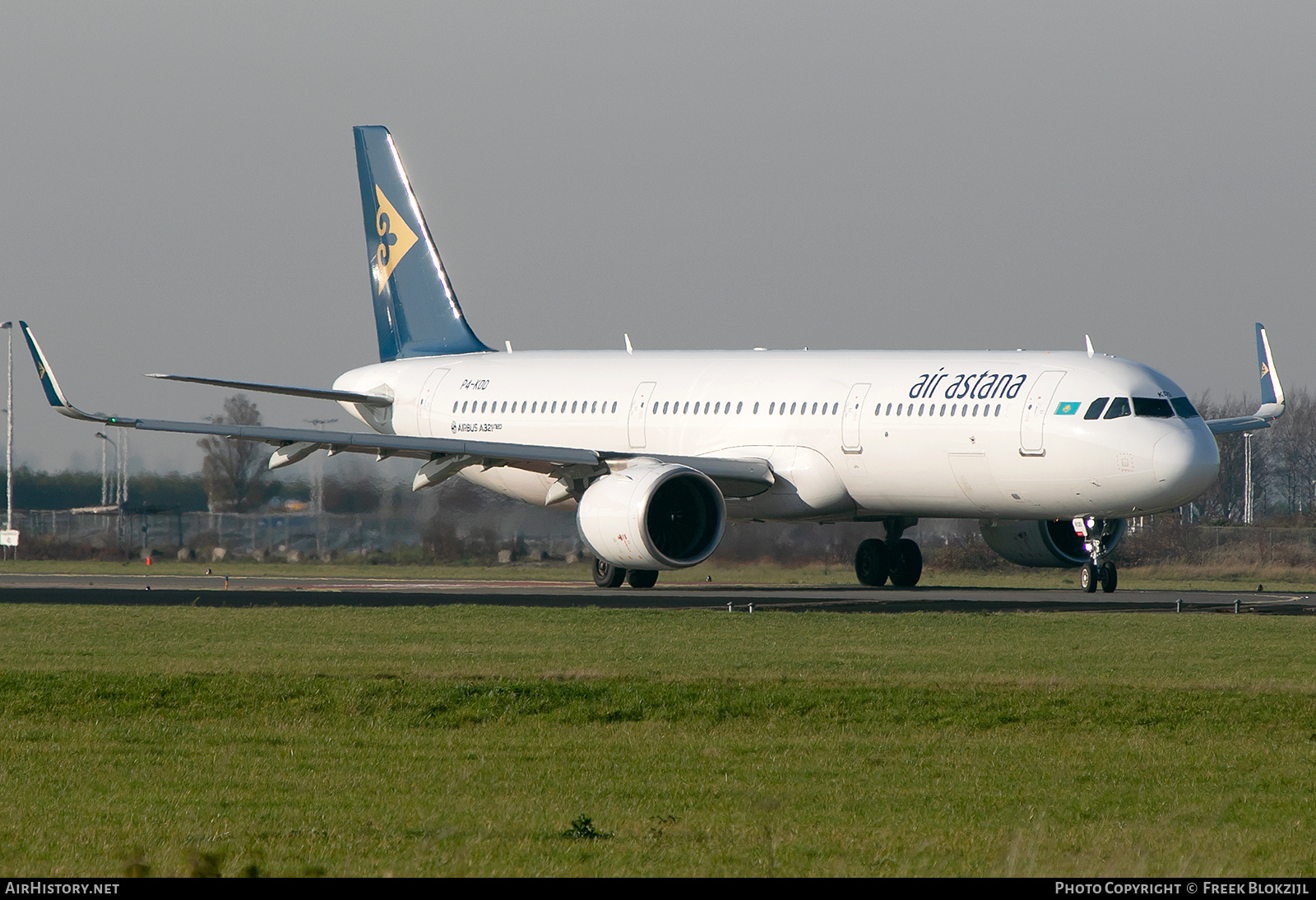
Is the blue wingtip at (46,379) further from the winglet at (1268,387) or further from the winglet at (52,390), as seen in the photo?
the winglet at (1268,387)

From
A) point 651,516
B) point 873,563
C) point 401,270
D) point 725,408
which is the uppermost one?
point 401,270

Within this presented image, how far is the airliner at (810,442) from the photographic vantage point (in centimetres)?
2683

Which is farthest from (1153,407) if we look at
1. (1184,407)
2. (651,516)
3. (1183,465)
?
(651,516)

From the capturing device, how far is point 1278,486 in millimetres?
66188

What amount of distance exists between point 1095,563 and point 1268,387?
23.1ft

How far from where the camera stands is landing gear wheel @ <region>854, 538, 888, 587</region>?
33125 mm

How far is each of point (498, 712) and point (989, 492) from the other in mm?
15716

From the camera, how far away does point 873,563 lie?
33.2 m

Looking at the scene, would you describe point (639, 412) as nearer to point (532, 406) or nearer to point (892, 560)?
point (532, 406)

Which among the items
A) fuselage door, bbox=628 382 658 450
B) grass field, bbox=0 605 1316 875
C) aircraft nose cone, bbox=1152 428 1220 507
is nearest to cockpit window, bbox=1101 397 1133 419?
aircraft nose cone, bbox=1152 428 1220 507

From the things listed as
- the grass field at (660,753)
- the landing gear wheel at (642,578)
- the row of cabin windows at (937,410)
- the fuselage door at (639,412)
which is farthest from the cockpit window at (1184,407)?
the fuselage door at (639,412)

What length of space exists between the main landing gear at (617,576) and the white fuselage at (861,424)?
1.89 m
